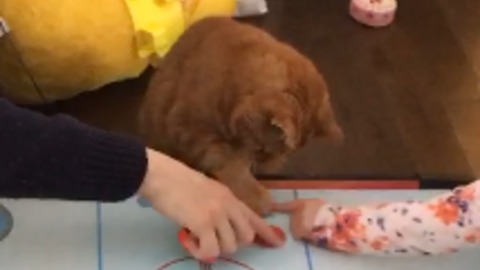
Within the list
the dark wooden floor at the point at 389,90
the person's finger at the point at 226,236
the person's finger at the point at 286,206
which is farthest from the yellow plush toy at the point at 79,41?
the person's finger at the point at 226,236

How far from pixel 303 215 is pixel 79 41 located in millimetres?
411

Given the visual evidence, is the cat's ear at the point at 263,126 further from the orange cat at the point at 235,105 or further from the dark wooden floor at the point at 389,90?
the dark wooden floor at the point at 389,90

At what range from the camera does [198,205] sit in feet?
3.08

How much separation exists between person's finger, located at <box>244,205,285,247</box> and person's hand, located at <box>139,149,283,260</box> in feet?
0.08

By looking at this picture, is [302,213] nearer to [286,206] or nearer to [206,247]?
[286,206]

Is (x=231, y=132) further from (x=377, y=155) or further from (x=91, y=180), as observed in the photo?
(x=377, y=155)

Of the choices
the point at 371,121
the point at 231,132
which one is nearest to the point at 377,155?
the point at 371,121

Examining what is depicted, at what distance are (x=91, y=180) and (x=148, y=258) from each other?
8.6 inches

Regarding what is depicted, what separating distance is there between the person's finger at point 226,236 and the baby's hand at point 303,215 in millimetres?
156

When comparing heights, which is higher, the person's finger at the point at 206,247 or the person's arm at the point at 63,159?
the person's arm at the point at 63,159

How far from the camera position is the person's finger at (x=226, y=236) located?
37.8 inches

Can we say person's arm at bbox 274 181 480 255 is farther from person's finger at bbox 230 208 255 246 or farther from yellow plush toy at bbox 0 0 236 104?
yellow plush toy at bbox 0 0 236 104

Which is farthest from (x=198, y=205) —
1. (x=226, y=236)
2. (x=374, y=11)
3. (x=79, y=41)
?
(x=374, y=11)

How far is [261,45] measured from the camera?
1078 millimetres
